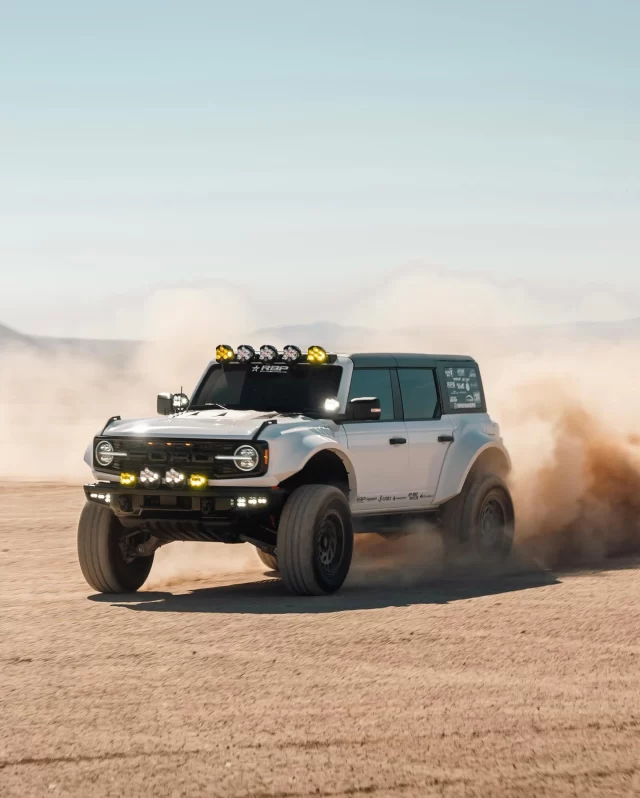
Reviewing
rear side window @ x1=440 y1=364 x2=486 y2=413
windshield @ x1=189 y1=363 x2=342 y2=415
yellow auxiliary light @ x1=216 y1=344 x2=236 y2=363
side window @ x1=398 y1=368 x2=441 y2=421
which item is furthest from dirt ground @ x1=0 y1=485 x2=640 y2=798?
rear side window @ x1=440 y1=364 x2=486 y2=413

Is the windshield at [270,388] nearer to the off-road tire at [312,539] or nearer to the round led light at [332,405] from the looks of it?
the round led light at [332,405]

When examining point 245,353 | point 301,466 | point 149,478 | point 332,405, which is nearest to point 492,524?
point 332,405

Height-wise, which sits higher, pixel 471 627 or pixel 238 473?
pixel 238 473

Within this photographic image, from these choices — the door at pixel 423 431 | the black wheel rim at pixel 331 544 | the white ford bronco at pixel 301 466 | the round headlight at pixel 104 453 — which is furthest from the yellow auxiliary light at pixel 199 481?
the door at pixel 423 431

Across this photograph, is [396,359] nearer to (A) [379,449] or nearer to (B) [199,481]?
(A) [379,449]

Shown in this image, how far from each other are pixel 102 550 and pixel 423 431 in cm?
312

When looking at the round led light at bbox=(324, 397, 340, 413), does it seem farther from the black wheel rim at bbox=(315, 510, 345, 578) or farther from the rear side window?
the rear side window

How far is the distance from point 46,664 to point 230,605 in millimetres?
2536

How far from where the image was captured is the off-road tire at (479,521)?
1266 centimetres

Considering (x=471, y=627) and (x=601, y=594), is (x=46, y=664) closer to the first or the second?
(x=471, y=627)

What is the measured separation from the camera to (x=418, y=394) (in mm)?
12562

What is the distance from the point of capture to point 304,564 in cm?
A: 1034

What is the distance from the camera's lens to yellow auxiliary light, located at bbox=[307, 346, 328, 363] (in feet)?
38.4

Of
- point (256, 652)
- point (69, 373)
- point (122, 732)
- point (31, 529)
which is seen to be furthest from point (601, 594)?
point (69, 373)
